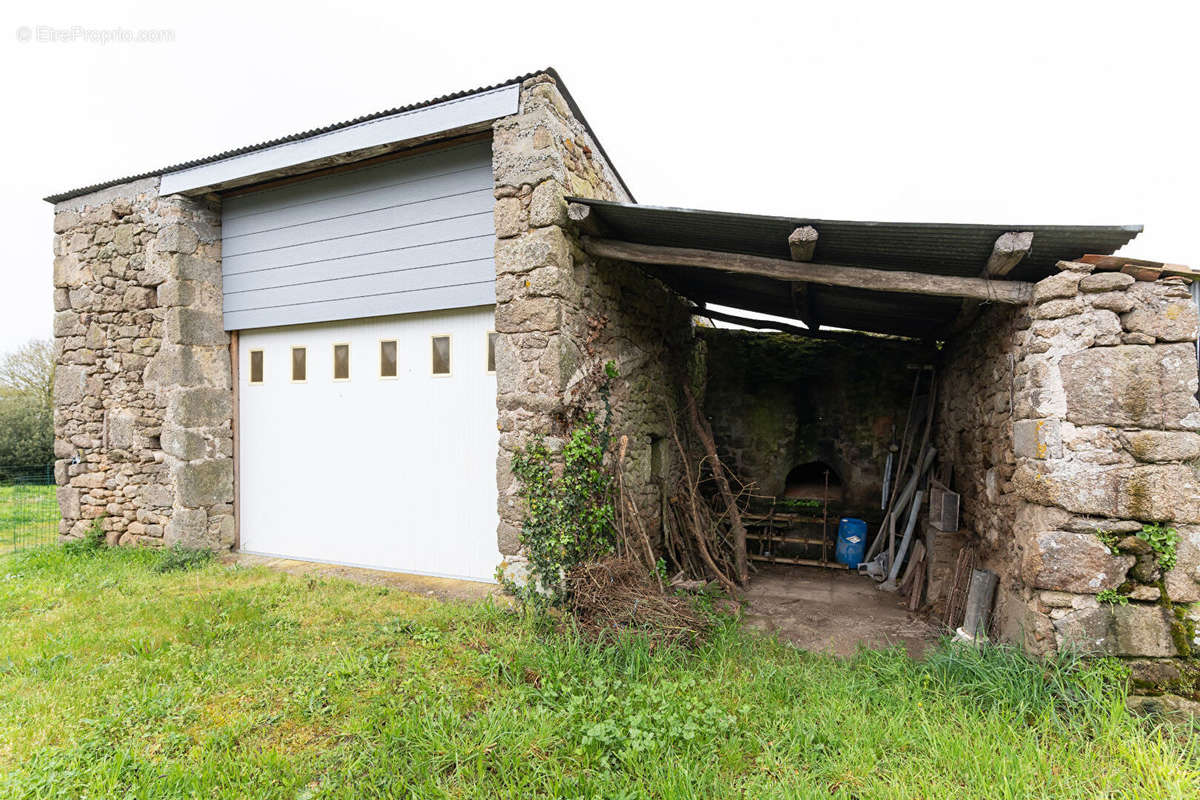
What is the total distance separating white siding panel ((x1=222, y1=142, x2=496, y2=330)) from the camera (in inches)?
189

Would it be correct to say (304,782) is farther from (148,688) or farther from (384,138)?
(384,138)

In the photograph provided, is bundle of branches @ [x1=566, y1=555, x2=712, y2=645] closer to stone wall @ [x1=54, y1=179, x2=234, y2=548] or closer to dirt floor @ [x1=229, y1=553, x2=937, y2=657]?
Answer: dirt floor @ [x1=229, y1=553, x2=937, y2=657]

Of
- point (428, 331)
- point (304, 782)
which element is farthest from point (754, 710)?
point (428, 331)

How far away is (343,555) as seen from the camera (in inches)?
224

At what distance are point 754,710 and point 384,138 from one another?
522 centimetres

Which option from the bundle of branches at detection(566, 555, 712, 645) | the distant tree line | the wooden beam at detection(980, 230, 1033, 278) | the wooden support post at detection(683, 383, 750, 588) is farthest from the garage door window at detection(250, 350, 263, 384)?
the distant tree line

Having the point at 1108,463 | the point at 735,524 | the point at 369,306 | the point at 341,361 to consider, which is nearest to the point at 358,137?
the point at 369,306

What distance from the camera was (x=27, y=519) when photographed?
8.06m

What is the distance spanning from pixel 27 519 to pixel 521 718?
9754 mm

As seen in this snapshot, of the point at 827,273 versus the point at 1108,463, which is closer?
the point at 1108,463

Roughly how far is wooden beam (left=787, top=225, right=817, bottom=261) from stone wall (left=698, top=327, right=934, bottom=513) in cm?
402

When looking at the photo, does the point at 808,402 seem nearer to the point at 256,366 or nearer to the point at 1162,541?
the point at 1162,541

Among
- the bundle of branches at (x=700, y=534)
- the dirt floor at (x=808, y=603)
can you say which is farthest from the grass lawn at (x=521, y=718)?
the bundle of branches at (x=700, y=534)

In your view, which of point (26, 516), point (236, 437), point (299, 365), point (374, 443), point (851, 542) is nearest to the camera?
point (374, 443)
